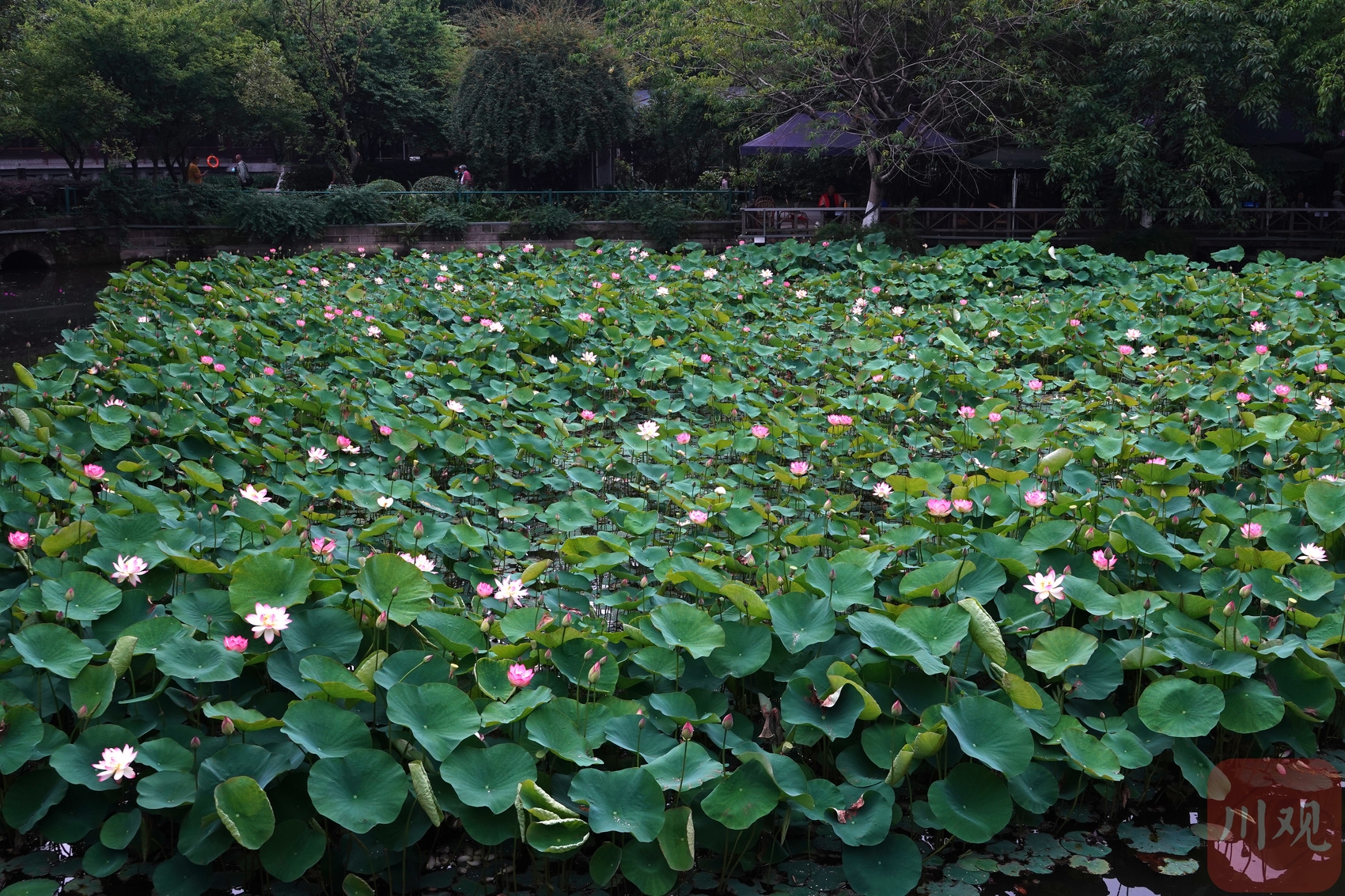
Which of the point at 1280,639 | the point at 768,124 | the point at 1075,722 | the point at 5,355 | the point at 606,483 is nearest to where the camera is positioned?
the point at 1075,722

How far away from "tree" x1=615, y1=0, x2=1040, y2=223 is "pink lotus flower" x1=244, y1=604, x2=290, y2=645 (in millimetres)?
10259

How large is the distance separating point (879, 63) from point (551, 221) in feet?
16.6

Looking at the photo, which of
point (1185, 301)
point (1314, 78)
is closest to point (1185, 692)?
point (1185, 301)

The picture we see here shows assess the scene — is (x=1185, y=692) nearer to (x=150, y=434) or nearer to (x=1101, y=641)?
Result: (x=1101, y=641)

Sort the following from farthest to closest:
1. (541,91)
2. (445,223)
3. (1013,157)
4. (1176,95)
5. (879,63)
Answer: (541,91), (445,223), (1013,157), (879,63), (1176,95)

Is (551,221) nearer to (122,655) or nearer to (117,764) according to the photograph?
(122,655)

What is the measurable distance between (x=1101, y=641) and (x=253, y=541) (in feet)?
7.06

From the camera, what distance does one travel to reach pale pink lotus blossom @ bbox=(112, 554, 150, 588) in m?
2.21

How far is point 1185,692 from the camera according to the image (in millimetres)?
2102

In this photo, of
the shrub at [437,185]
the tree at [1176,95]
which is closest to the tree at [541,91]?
the shrub at [437,185]

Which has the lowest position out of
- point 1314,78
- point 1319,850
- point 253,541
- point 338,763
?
point 1319,850

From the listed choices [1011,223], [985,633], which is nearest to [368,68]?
[1011,223]

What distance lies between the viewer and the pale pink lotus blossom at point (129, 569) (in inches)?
87.2

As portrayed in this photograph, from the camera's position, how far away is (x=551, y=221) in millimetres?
14609
